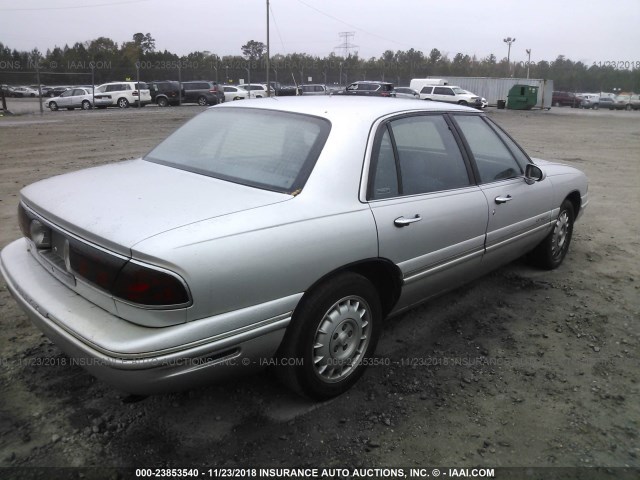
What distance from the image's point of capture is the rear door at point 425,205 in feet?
9.29

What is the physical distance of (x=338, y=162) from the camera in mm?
2645

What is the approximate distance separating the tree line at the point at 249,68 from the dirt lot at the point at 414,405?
2594 centimetres

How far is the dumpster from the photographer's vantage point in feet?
132

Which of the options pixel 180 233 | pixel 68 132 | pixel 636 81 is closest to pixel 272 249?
pixel 180 233

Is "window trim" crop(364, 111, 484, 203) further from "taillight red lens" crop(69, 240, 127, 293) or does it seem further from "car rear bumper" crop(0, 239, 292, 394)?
"taillight red lens" crop(69, 240, 127, 293)

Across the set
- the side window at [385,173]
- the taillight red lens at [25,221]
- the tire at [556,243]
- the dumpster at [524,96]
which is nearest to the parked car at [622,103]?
the dumpster at [524,96]

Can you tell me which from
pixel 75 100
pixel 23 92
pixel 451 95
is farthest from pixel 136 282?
pixel 23 92

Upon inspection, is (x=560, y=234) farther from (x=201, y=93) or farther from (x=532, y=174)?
(x=201, y=93)

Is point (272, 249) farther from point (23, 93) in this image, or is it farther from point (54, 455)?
point (23, 93)

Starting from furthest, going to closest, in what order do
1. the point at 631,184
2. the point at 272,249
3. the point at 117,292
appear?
the point at 631,184 < the point at 272,249 < the point at 117,292

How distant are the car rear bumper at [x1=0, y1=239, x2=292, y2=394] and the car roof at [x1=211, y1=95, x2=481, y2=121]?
1191mm

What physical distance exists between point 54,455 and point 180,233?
1.22 metres

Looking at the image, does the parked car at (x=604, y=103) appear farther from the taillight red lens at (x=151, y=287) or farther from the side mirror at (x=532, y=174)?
the taillight red lens at (x=151, y=287)

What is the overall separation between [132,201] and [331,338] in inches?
47.1
